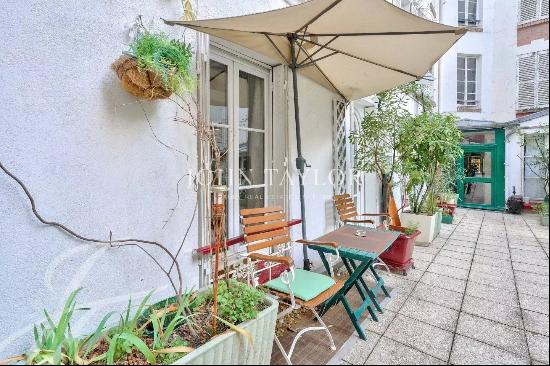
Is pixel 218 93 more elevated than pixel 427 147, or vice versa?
pixel 218 93

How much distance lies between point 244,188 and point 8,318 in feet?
7.47

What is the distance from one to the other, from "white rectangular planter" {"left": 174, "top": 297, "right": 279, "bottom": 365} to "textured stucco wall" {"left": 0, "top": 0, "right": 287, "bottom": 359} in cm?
108

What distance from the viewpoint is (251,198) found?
142 inches

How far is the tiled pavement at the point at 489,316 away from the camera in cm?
117

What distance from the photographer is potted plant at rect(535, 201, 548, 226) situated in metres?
1.07

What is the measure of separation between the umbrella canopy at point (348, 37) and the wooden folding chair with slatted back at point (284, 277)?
1.73 m

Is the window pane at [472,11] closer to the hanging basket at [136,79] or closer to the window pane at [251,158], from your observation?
the hanging basket at [136,79]

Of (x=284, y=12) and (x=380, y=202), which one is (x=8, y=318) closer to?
(x=284, y=12)

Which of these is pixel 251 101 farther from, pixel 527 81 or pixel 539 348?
pixel 539 348

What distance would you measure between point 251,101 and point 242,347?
112 inches

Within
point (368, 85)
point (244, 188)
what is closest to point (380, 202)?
point (368, 85)

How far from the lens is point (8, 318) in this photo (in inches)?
66.1

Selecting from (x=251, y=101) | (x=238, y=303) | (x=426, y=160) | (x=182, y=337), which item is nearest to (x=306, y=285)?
(x=238, y=303)

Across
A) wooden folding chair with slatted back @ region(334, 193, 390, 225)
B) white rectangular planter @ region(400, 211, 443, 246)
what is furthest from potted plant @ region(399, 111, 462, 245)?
wooden folding chair with slatted back @ region(334, 193, 390, 225)
